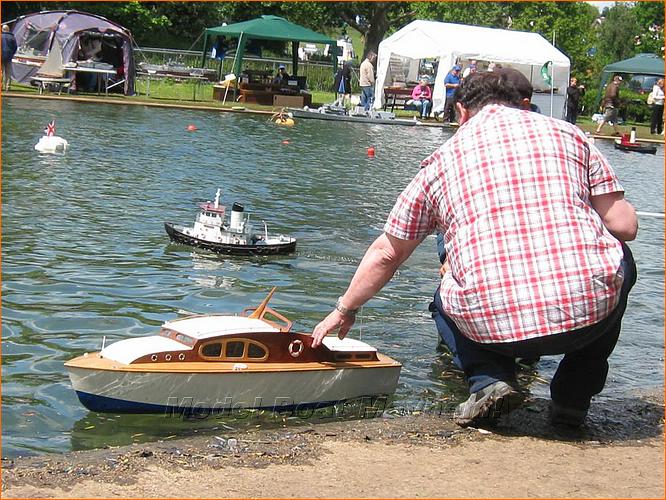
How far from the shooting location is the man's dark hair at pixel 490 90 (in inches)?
228

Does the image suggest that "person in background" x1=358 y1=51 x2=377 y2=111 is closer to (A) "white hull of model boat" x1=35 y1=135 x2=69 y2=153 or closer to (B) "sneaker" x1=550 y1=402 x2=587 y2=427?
(A) "white hull of model boat" x1=35 y1=135 x2=69 y2=153

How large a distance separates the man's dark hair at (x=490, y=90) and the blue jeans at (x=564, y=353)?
3.30 feet

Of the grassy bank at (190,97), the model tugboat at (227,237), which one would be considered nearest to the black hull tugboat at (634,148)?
the grassy bank at (190,97)

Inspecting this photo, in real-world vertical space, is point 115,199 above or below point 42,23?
below

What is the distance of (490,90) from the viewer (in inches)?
228

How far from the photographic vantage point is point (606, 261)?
5352 millimetres

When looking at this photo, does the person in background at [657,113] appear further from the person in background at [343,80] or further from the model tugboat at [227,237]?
the model tugboat at [227,237]

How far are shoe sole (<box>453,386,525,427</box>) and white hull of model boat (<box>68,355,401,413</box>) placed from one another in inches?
47.0

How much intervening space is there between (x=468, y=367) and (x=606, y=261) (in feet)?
3.52

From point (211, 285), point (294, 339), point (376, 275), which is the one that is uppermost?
point (376, 275)

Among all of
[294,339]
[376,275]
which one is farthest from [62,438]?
[376,275]

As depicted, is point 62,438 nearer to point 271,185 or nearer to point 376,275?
point 376,275

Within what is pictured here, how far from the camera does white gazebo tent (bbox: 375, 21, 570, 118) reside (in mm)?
38781

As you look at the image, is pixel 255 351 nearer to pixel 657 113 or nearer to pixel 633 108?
pixel 657 113
